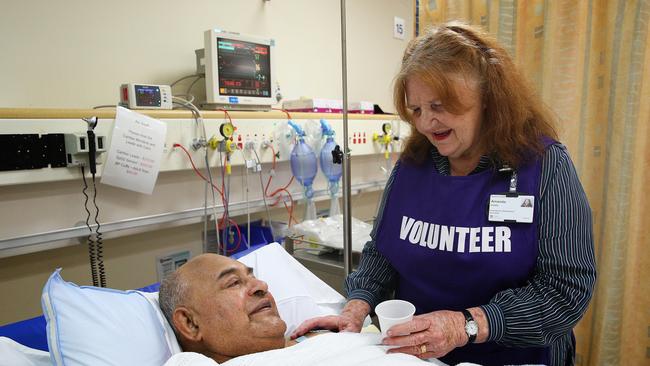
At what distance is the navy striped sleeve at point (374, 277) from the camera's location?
1.42 m

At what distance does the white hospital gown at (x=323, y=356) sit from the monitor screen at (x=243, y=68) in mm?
1261

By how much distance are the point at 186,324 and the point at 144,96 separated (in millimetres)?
954

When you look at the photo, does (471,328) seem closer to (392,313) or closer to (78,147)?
(392,313)

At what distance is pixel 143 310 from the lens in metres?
1.31

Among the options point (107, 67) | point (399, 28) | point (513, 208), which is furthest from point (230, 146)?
point (399, 28)

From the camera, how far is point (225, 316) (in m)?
1.24

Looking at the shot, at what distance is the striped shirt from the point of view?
43.9 inches

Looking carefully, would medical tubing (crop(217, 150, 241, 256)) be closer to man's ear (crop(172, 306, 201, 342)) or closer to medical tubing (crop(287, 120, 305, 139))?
medical tubing (crop(287, 120, 305, 139))

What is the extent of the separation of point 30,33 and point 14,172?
0.58 m

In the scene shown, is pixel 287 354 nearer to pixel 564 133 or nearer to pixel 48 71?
pixel 48 71

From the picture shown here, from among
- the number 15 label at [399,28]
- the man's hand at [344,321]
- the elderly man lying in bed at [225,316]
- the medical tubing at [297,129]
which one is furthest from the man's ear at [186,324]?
the number 15 label at [399,28]

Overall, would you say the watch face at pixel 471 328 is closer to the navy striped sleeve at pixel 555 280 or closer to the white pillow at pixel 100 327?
the navy striped sleeve at pixel 555 280

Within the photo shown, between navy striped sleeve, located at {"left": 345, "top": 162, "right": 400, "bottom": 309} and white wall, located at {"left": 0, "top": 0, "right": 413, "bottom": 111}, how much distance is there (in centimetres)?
131

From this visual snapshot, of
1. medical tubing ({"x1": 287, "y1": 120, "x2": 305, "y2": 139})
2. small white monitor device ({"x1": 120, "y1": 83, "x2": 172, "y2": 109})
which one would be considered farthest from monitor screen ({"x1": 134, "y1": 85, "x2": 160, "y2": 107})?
medical tubing ({"x1": 287, "y1": 120, "x2": 305, "y2": 139})
